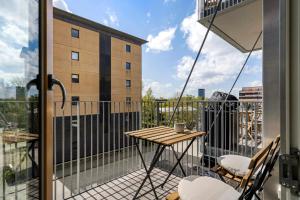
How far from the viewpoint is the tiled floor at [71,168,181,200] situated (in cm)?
250

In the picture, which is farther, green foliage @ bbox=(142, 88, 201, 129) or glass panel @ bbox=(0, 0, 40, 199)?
green foliage @ bbox=(142, 88, 201, 129)

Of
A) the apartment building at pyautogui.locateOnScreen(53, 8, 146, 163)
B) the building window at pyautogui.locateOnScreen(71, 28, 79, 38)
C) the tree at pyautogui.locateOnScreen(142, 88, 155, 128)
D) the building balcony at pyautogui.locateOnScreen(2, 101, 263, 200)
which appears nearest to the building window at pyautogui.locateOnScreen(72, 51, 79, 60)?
the apartment building at pyautogui.locateOnScreen(53, 8, 146, 163)

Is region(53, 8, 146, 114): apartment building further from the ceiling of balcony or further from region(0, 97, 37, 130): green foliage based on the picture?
region(0, 97, 37, 130): green foliage

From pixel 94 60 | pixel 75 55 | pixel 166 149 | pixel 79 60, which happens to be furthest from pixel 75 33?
pixel 166 149

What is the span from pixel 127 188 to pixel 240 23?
4166mm

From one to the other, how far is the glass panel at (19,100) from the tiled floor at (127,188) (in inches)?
68.7

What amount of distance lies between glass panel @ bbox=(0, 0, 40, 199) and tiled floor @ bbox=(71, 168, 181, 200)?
1746 mm

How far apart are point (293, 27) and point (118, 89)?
59.4 ft

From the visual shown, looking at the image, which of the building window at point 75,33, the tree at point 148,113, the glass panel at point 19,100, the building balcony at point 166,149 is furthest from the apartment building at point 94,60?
the glass panel at point 19,100

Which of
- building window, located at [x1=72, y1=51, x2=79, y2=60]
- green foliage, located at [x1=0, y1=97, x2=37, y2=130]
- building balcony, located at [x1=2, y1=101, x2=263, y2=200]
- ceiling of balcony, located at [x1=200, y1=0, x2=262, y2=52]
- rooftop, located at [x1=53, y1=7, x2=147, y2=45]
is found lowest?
building balcony, located at [x1=2, y1=101, x2=263, y2=200]

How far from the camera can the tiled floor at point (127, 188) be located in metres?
2.50

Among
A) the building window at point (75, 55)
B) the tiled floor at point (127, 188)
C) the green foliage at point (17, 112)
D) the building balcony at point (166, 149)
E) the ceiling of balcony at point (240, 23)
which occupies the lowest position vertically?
the tiled floor at point (127, 188)

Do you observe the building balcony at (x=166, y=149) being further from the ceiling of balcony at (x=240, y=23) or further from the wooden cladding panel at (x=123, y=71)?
the wooden cladding panel at (x=123, y=71)

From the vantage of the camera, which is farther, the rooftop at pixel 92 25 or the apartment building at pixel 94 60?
the apartment building at pixel 94 60
